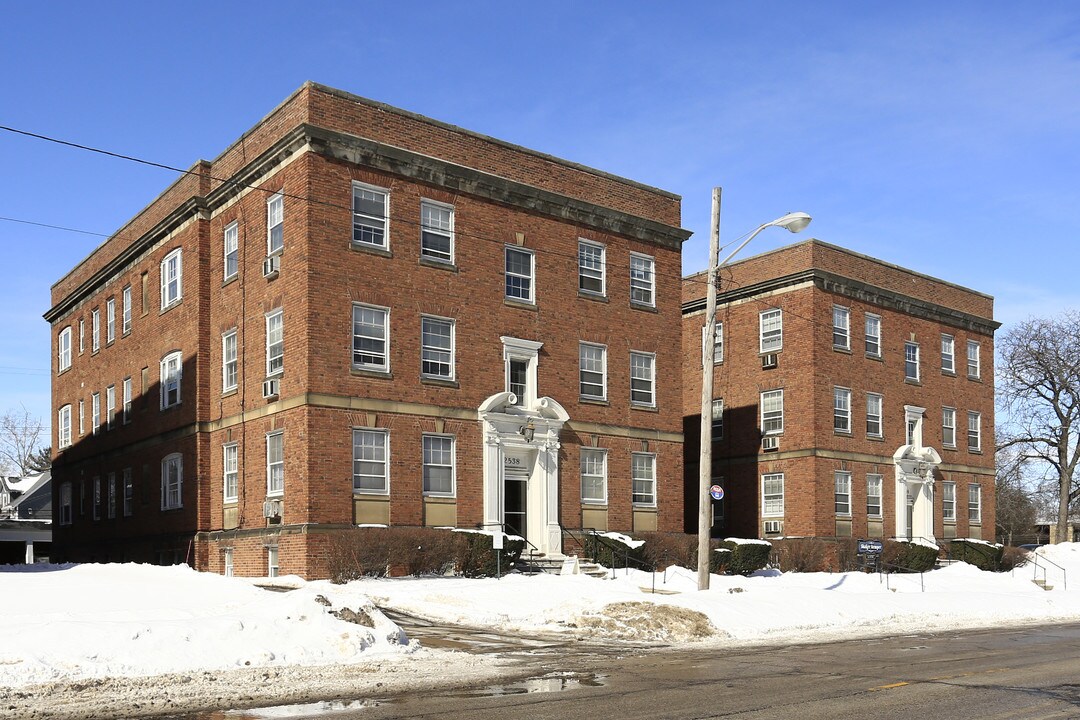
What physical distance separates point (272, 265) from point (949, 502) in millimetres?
29767

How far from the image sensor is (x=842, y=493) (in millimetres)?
41250

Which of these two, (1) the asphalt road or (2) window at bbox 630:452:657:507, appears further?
(2) window at bbox 630:452:657:507

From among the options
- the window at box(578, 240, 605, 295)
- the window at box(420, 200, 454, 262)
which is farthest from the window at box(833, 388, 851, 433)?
the window at box(420, 200, 454, 262)

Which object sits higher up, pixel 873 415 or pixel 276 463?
pixel 873 415

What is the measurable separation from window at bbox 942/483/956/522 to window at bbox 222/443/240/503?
2835 centimetres

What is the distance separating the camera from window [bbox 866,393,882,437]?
4259cm

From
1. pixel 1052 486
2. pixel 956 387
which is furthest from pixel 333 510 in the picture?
pixel 1052 486

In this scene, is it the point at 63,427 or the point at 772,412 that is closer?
the point at 772,412

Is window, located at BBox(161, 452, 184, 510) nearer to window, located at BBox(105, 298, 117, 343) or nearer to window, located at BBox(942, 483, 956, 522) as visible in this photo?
window, located at BBox(105, 298, 117, 343)

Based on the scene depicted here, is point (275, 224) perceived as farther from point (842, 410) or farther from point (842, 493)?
point (842, 493)

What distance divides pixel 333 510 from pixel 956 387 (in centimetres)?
2979

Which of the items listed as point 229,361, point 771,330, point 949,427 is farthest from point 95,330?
point 949,427

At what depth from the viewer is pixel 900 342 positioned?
44531 mm

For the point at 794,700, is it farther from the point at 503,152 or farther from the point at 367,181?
the point at 503,152
